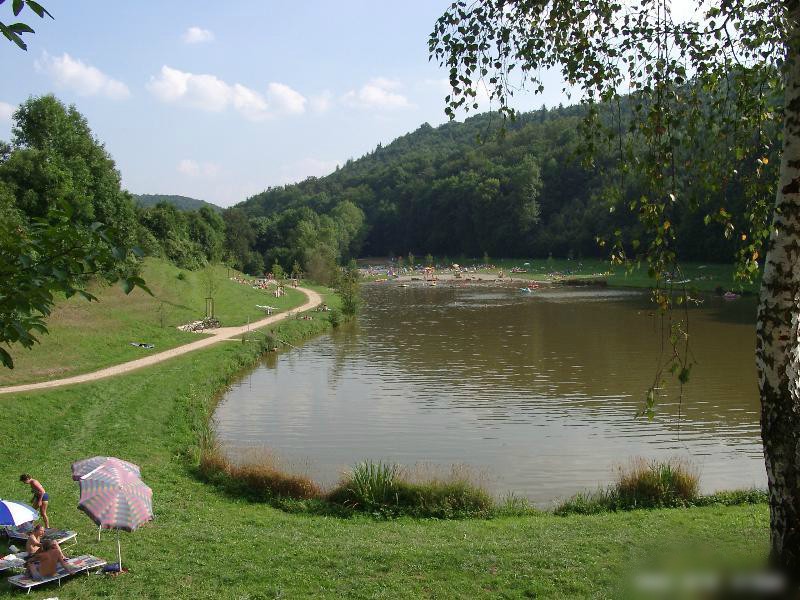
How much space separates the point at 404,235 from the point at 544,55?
461 feet

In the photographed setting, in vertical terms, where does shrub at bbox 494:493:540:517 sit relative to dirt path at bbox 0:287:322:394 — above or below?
below

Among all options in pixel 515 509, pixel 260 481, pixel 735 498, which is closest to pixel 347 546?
pixel 515 509

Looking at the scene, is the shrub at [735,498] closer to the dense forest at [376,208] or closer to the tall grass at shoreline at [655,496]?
the tall grass at shoreline at [655,496]

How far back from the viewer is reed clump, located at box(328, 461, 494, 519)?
524 inches

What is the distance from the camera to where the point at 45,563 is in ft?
28.7

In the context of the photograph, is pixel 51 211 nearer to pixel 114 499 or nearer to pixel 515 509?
pixel 114 499

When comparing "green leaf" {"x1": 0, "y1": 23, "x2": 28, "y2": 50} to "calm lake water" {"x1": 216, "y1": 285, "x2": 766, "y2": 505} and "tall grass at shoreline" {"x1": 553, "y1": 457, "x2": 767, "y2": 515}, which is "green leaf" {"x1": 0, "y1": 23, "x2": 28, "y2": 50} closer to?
"tall grass at shoreline" {"x1": 553, "y1": 457, "x2": 767, "y2": 515}

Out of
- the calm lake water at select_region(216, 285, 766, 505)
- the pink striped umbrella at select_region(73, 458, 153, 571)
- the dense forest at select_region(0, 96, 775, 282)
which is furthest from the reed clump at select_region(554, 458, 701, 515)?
the dense forest at select_region(0, 96, 775, 282)

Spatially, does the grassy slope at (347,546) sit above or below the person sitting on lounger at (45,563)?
below

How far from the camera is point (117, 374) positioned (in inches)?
1027

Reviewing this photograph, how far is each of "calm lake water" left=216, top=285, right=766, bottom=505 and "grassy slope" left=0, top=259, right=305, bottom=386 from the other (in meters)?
6.12

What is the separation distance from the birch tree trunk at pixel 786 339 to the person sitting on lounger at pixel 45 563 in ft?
26.5

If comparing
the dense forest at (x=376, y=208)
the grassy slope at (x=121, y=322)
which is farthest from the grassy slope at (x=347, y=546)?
the dense forest at (x=376, y=208)

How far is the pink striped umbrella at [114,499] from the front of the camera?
9.64 m
